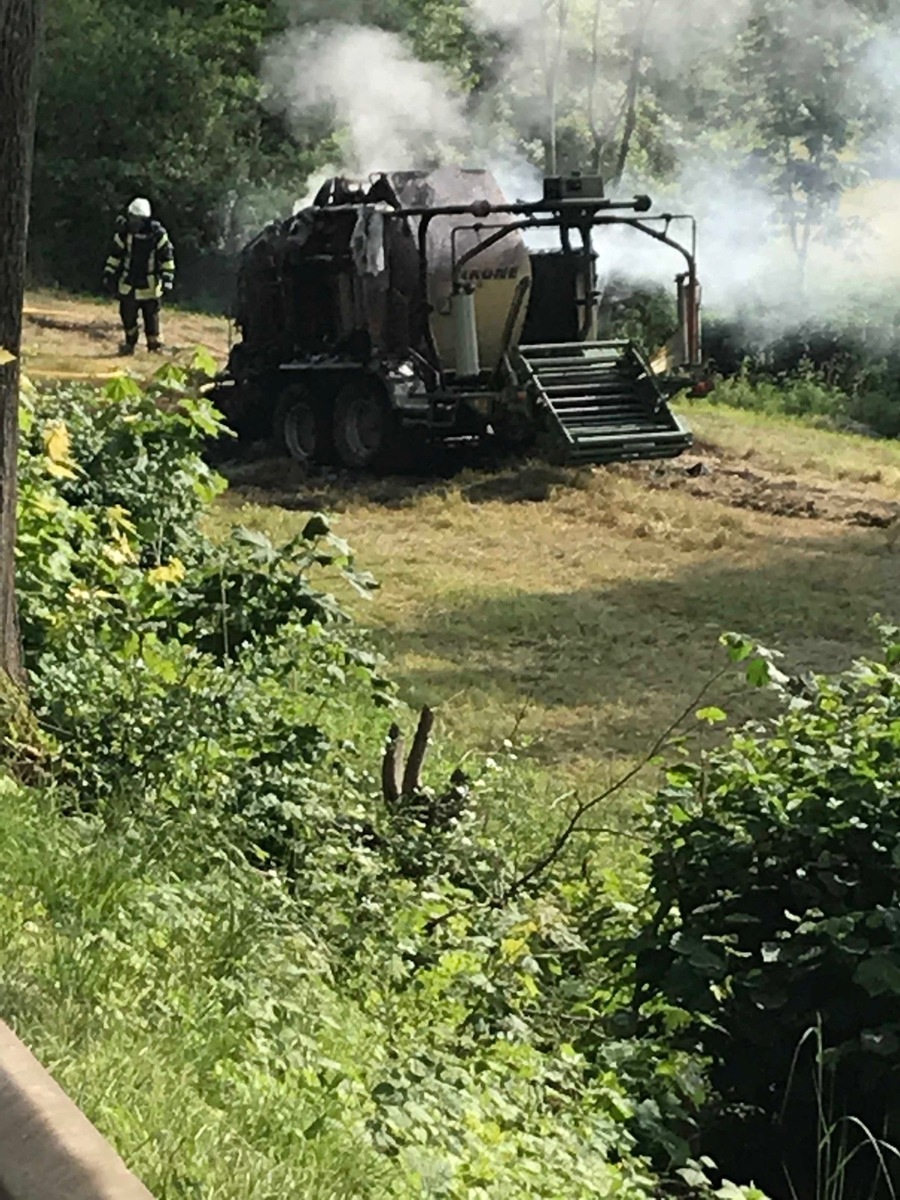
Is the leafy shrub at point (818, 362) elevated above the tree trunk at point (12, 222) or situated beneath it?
situated beneath

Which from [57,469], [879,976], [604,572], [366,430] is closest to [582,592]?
[604,572]

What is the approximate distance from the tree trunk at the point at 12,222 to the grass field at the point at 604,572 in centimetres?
270

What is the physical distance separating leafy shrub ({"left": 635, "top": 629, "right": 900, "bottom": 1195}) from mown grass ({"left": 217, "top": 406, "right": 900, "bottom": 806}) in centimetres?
274

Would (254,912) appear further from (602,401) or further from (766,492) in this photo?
(602,401)

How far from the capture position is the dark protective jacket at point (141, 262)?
69.3 feet

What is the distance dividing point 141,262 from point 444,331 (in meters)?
6.61

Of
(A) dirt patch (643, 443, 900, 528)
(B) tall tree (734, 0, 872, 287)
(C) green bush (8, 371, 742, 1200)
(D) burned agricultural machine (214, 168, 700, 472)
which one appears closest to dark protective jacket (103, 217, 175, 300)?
(D) burned agricultural machine (214, 168, 700, 472)

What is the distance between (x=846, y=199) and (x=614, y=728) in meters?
21.6

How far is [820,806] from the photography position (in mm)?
5137

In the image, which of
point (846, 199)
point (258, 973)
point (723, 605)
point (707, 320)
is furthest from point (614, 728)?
point (846, 199)

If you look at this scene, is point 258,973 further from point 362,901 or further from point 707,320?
point 707,320

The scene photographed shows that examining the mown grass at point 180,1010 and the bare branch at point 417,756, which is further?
the bare branch at point 417,756

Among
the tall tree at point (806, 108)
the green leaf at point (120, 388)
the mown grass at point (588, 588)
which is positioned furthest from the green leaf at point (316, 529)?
the tall tree at point (806, 108)

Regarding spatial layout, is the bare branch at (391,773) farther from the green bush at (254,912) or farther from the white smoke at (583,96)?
the white smoke at (583,96)
